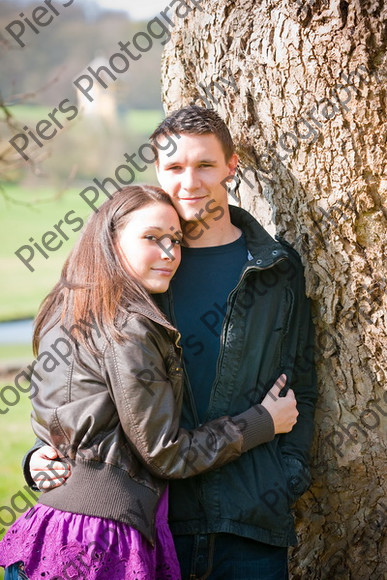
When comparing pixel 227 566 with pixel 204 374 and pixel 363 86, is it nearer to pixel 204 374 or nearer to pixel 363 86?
pixel 204 374

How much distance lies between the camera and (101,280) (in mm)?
2217

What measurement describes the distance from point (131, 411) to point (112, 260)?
493mm

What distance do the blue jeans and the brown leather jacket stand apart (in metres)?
0.25

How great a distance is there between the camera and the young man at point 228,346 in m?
2.30

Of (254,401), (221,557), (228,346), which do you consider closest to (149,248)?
(228,346)

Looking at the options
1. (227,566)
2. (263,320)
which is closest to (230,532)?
(227,566)

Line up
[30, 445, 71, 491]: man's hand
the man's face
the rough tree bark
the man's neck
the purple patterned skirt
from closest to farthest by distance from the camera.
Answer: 1. the purple patterned skirt
2. [30, 445, 71, 491]: man's hand
3. the rough tree bark
4. the man's face
5. the man's neck

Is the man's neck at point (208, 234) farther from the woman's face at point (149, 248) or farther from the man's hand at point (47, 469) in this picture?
the man's hand at point (47, 469)

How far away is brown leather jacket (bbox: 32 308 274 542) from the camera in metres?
2.07

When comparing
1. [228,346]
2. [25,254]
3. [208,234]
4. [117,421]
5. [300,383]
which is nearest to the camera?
[117,421]

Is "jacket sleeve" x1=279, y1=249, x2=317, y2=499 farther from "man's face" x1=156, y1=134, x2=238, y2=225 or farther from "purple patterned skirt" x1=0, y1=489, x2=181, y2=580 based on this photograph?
"purple patterned skirt" x1=0, y1=489, x2=181, y2=580

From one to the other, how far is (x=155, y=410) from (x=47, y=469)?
1.39ft

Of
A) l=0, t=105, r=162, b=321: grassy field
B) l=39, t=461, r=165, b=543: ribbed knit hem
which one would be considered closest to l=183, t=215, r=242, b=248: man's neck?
l=39, t=461, r=165, b=543: ribbed knit hem

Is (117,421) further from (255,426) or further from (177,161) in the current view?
(177,161)
